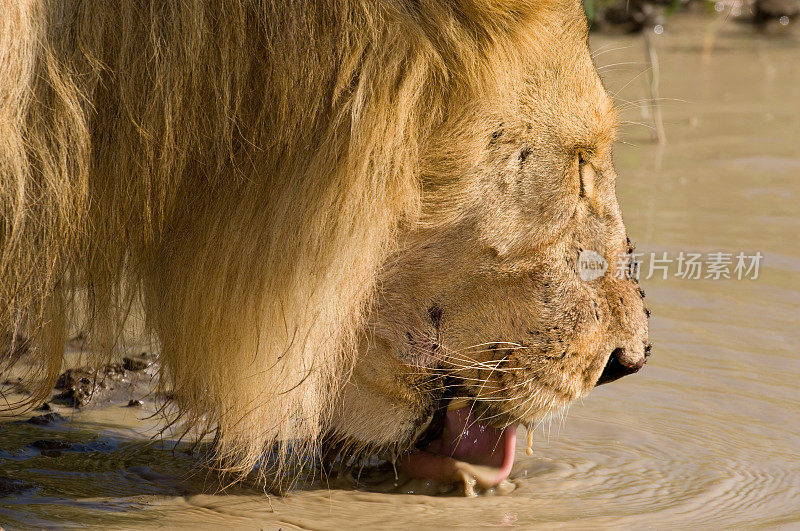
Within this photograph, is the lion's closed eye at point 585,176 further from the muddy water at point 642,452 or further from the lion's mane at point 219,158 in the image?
the muddy water at point 642,452

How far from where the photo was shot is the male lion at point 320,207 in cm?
196

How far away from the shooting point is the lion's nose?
251 cm

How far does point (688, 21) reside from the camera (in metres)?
9.81

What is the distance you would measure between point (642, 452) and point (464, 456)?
51 cm

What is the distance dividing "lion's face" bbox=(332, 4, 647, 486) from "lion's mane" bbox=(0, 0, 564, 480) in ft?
0.27

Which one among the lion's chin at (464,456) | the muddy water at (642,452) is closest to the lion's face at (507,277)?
A: the lion's chin at (464,456)

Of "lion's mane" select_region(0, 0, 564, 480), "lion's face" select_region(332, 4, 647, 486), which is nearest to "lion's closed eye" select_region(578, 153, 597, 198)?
"lion's face" select_region(332, 4, 647, 486)

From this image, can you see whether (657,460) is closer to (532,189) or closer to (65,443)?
(532,189)

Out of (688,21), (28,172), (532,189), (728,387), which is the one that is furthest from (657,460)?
(688,21)

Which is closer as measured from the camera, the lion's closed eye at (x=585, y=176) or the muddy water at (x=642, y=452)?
the lion's closed eye at (x=585, y=176)

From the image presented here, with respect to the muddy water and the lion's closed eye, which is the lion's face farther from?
the muddy water

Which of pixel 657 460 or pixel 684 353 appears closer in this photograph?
pixel 657 460

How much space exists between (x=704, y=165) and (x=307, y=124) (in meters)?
3.91

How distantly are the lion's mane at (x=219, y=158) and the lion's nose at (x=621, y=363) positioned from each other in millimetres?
586
